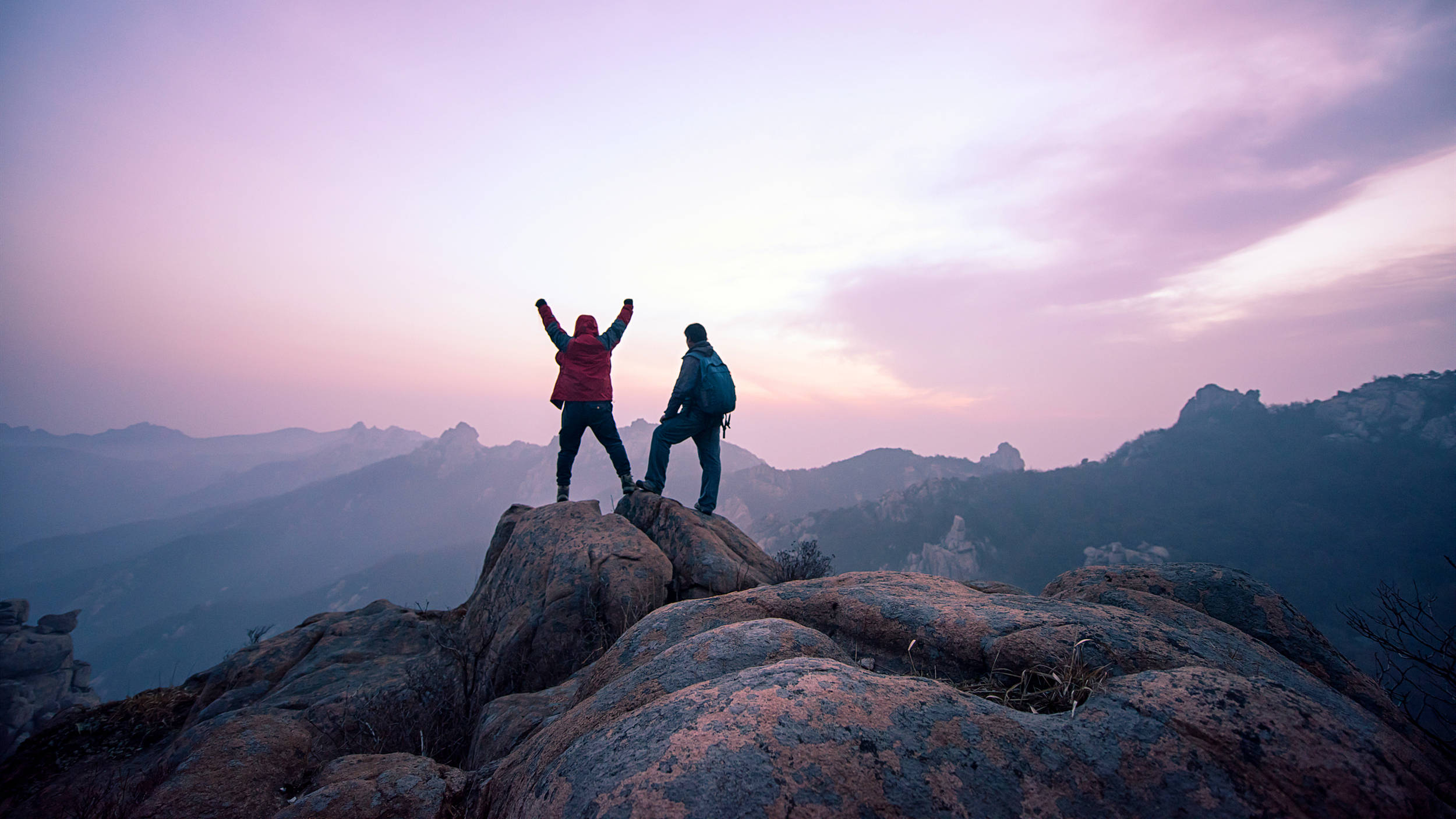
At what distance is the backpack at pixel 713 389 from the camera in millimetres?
8484

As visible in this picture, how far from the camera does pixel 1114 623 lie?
310cm

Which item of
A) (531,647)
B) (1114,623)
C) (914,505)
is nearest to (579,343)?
(531,647)

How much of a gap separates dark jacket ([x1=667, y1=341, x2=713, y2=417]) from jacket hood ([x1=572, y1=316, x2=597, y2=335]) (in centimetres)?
153

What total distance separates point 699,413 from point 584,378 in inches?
75.8

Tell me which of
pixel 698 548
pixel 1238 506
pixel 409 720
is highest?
pixel 698 548

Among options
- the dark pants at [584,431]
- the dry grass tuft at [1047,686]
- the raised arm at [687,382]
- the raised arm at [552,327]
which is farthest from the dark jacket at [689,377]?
the dry grass tuft at [1047,686]

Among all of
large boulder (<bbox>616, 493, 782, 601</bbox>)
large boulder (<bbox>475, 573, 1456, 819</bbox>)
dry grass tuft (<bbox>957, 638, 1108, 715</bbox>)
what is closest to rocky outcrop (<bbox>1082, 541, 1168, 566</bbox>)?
large boulder (<bbox>616, 493, 782, 601</bbox>)

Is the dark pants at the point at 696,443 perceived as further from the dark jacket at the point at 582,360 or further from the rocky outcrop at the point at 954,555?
the rocky outcrop at the point at 954,555

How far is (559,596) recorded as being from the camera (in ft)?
21.3

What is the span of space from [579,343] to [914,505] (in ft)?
301

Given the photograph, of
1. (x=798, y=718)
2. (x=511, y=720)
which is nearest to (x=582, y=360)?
(x=511, y=720)

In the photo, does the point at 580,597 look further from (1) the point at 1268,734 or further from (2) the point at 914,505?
(2) the point at 914,505

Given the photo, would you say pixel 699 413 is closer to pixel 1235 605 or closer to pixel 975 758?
pixel 1235 605

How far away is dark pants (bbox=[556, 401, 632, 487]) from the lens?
827 centimetres
